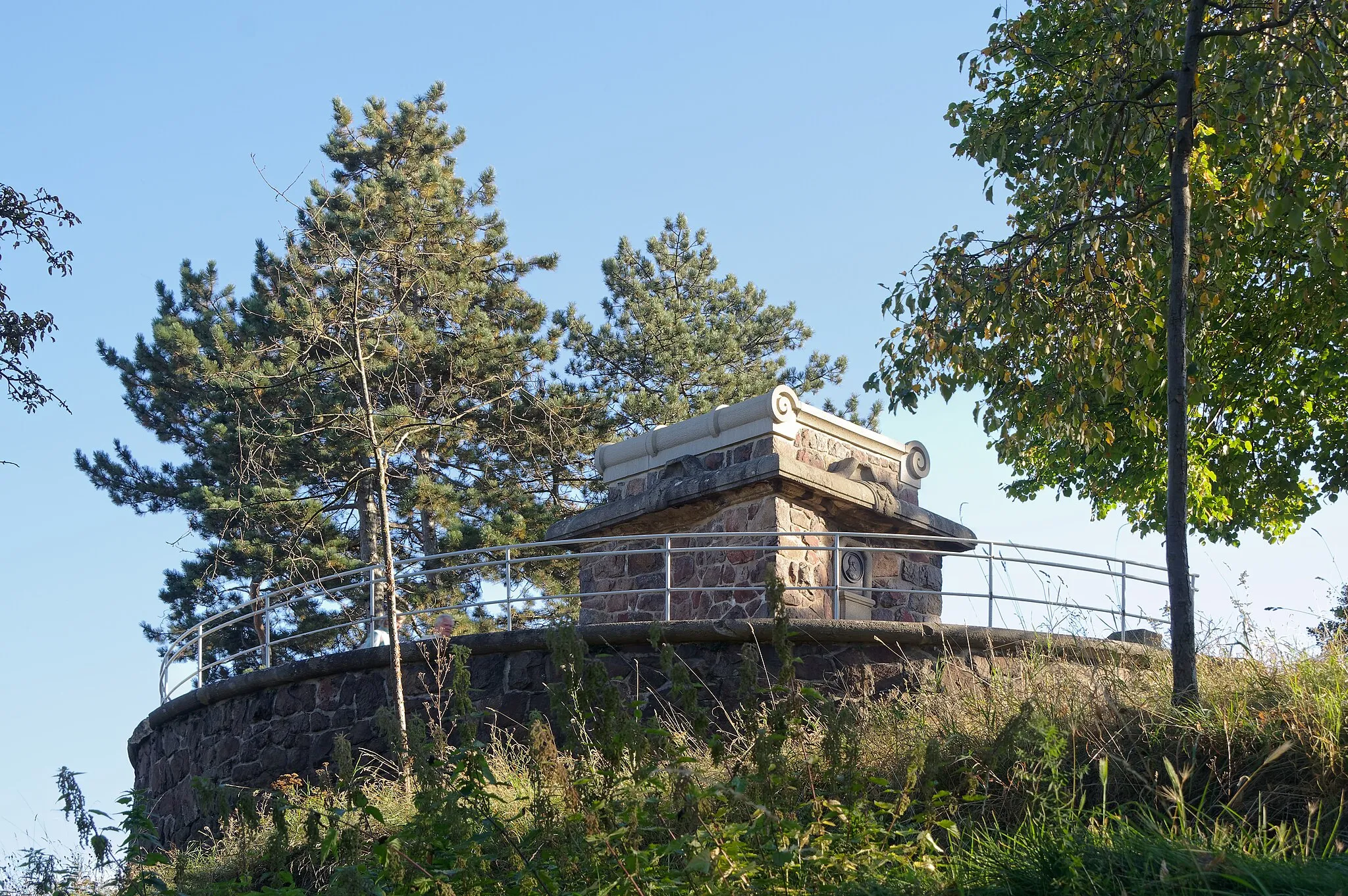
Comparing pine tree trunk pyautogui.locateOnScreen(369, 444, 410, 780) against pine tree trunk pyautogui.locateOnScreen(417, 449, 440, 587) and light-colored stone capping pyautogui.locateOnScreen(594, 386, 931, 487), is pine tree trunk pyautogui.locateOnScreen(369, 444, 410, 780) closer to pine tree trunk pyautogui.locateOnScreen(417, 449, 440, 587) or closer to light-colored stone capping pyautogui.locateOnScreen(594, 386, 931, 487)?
light-colored stone capping pyautogui.locateOnScreen(594, 386, 931, 487)

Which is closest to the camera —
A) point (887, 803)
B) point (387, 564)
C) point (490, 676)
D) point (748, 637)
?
point (887, 803)

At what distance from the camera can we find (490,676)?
10.8 metres

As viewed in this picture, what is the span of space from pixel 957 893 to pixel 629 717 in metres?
1.40

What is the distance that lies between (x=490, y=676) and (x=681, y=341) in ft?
50.2

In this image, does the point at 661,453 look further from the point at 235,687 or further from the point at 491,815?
the point at 491,815

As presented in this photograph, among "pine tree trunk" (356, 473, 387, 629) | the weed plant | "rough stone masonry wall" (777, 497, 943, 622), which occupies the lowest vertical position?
the weed plant

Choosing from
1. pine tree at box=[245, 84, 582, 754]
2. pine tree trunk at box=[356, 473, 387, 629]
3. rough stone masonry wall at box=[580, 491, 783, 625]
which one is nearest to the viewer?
rough stone masonry wall at box=[580, 491, 783, 625]

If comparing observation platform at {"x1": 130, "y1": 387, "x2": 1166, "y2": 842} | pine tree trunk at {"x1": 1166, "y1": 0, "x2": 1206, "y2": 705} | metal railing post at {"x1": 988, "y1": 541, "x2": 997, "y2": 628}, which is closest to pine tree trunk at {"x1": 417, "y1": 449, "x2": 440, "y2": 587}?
observation platform at {"x1": 130, "y1": 387, "x2": 1166, "y2": 842}

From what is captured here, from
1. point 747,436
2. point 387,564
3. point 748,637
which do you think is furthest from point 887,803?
point 747,436

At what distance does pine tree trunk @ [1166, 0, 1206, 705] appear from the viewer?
6715 millimetres

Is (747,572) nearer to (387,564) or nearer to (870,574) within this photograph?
(870,574)

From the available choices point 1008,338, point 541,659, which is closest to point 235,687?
point 541,659

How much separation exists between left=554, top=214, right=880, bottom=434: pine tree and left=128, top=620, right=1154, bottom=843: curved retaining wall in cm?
1132

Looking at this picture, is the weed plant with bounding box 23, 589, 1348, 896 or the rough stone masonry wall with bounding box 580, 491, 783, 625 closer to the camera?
the weed plant with bounding box 23, 589, 1348, 896
